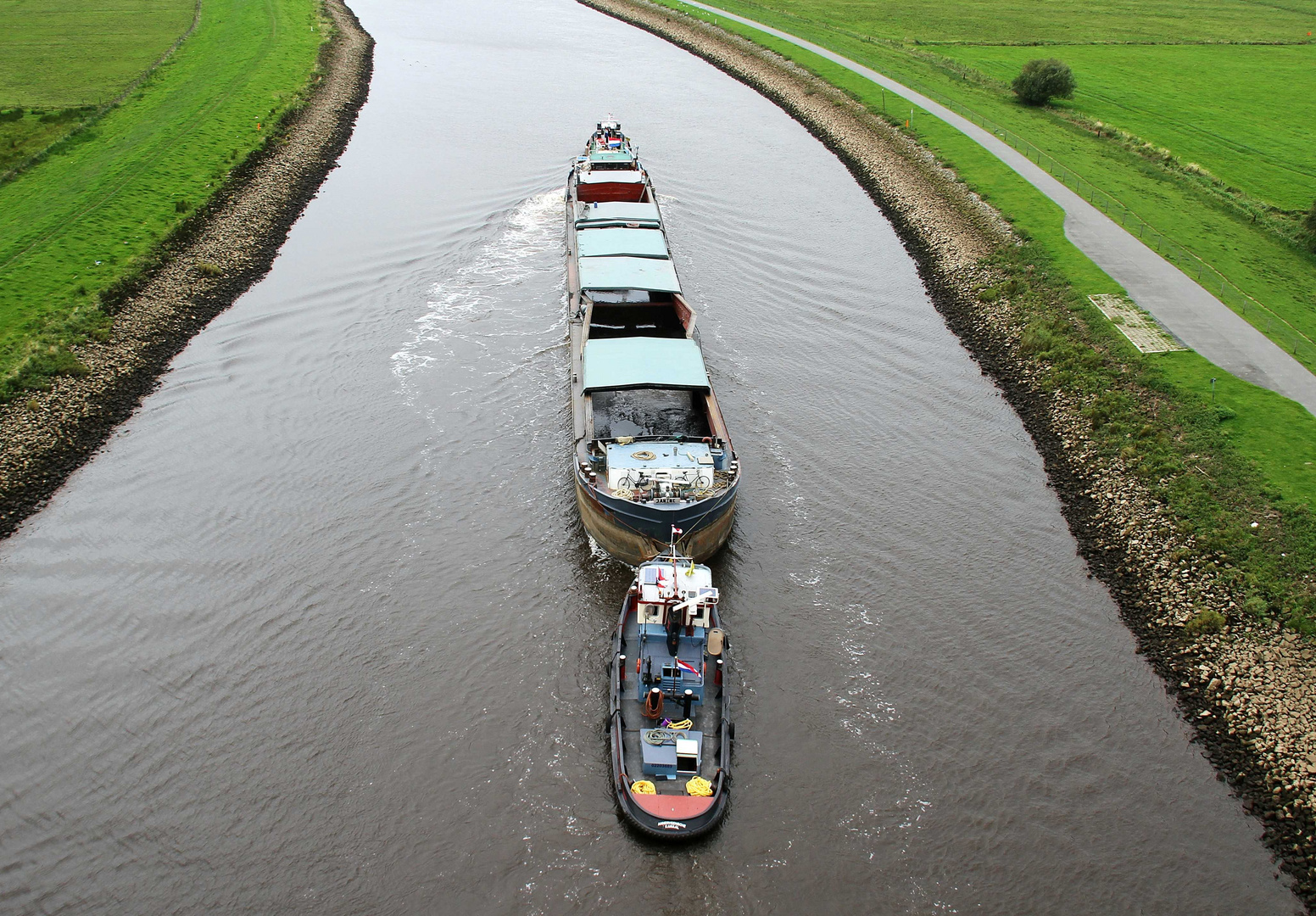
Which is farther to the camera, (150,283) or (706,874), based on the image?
(150,283)

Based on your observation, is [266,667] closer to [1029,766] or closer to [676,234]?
[1029,766]

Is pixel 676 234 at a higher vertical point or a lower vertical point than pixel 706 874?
higher

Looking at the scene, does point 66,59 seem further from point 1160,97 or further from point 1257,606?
point 1257,606

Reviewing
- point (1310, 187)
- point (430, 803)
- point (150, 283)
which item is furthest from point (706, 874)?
point (1310, 187)

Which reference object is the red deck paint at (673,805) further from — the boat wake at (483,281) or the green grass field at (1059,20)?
the green grass field at (1059,20)

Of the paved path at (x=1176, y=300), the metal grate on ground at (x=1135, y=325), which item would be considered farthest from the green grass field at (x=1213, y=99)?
the metal grate on ground at (x=1135, y=325)

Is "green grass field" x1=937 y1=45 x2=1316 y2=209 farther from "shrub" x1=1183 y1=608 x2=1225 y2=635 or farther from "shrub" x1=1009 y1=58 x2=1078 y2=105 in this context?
"shrub" x1=1183 y1=608 x2=1225 y2=635

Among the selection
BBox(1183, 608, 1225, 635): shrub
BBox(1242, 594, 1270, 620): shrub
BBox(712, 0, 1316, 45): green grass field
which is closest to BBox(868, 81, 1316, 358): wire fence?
BBox(1242, 594, 1270, 620): shrub

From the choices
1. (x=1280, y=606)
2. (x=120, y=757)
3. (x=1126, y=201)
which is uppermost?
(x=1126, y=201)
